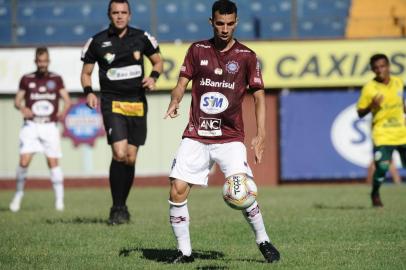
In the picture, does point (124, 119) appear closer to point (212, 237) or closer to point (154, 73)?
point (154, 73)

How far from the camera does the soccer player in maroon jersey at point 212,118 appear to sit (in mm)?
7336

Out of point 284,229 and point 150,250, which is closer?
point 150,250

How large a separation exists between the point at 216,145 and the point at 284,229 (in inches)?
110

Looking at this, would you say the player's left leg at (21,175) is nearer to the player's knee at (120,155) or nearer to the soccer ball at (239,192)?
the player's knee at (120,155)

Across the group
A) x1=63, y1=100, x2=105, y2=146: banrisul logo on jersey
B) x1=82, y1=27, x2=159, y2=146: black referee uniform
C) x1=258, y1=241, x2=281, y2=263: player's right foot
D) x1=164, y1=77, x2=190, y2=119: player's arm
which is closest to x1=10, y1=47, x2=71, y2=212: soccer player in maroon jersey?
x1=82, y1=27, x2=159, y2=146: black referee uniform

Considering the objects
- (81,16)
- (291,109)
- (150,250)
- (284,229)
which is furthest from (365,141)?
(150,250)

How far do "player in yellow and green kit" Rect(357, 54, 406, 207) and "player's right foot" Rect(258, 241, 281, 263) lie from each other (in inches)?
223

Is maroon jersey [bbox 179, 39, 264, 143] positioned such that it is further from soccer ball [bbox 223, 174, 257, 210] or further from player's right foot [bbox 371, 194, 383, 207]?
player's right foot [bbox 371, 194, 383, 207]

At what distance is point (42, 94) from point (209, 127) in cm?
728

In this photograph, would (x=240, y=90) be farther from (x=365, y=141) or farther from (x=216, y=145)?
(x=365, y=141)

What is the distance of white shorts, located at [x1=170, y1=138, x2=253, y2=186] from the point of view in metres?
7.30

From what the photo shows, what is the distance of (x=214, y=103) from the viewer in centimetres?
745

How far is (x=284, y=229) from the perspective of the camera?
9938mm

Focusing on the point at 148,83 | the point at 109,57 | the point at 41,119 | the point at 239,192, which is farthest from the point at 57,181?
the point at 239,192
